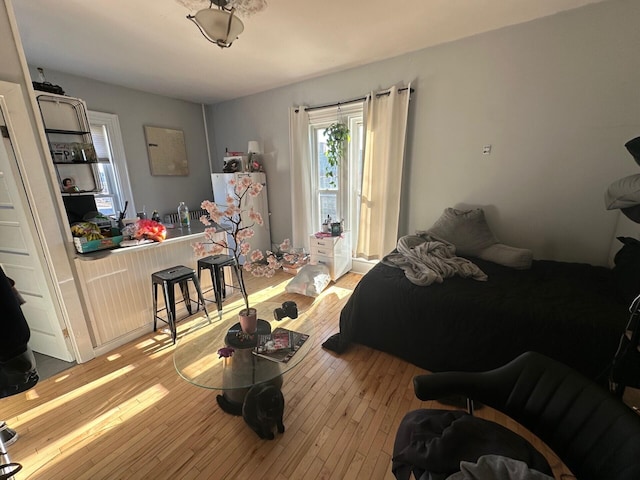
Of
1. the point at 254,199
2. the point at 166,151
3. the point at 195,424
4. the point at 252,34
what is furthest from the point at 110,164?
the point at 195,424

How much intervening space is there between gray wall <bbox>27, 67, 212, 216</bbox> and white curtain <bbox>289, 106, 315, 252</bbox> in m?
1.90

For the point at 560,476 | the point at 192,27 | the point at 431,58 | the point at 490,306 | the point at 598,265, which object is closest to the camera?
the point at 560,476

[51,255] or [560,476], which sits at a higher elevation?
[51,255]

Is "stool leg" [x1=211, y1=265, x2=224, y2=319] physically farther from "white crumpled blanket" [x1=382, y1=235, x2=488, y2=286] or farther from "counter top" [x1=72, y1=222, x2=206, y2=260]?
"white crumpled blanket" [x1=382, y1=235, x2=488, y2=286]

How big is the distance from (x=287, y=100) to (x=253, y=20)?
5.55 ft

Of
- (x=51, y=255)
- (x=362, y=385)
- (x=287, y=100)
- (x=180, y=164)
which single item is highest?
(x=287, y=100)

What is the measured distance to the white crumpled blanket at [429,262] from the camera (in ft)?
6.49

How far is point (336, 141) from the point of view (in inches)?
134

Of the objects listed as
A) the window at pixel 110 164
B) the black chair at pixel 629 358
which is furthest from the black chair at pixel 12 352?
the window at pixel 110 164

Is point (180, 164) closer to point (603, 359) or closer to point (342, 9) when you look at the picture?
point (342, 9)

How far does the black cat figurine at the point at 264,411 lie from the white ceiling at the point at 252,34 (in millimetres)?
2616

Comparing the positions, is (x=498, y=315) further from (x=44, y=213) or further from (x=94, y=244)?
(x=44, y=213)

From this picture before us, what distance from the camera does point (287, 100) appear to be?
148 inches

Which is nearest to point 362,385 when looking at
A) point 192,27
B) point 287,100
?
point 192,27
